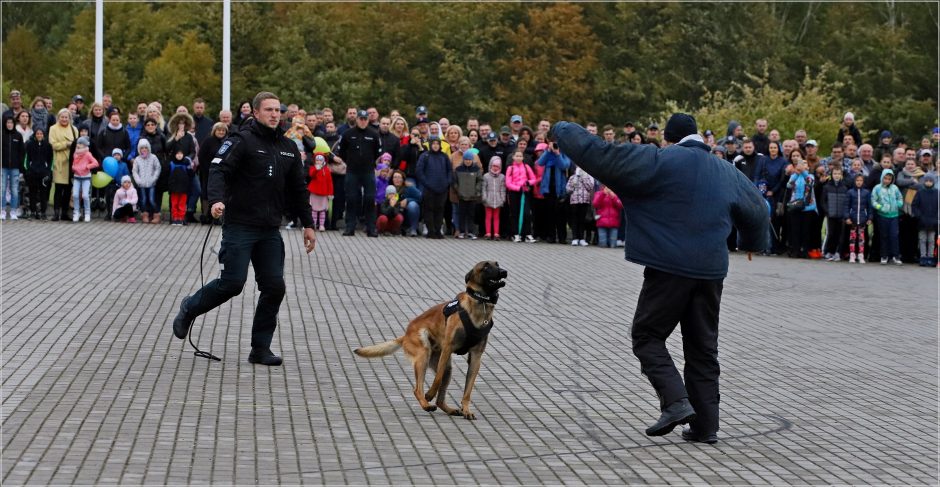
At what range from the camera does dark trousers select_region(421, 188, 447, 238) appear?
2338 centimetres

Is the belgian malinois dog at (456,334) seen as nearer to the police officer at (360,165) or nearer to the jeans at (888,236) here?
the police officer at (360,165)

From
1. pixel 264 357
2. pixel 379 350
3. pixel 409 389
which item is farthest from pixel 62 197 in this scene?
pixel 379 350

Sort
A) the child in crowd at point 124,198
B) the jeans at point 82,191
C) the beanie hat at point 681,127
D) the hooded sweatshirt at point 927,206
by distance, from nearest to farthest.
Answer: the beanie hat at point 681,127, the hooded sweatshirt at point 927,206, the jeans at point 82,191, the child in crowd at point 124,198

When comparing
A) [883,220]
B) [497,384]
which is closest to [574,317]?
[497,384]

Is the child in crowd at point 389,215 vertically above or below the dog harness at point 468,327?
above

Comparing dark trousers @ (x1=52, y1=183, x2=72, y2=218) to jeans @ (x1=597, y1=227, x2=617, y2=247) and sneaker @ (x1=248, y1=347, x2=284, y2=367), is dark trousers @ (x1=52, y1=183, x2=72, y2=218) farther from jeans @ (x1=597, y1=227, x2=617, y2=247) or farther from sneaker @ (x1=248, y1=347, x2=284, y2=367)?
sneaker @ (x1=248, y1=347, x2=284, y2=367)

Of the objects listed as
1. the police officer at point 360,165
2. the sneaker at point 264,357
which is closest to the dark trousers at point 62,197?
the police officer at point 360,165

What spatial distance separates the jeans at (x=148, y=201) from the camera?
23.2 m

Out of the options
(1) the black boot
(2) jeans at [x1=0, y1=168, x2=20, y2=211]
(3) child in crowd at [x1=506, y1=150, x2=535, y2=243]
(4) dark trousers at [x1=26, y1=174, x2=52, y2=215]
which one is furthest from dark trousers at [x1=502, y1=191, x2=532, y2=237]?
(1) the black boot

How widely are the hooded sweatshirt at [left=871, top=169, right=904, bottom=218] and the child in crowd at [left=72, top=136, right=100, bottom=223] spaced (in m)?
12.7

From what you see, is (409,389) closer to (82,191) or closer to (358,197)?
(358,197)

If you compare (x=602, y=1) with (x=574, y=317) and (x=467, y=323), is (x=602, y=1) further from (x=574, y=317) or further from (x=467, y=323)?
(x=467, y=323)

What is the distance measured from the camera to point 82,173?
22.5 m

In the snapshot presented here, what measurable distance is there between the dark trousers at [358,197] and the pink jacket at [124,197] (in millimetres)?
3569
